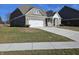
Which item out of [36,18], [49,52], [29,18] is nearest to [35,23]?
[36,18]

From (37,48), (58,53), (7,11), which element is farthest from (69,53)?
(7,11)

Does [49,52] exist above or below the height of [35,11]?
below

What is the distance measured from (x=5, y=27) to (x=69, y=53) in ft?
21.1

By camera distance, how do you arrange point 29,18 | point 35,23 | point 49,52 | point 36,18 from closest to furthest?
point 49,52
point 35,23
point 36,18
point 29,18

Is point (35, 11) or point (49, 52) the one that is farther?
point (35, 11)

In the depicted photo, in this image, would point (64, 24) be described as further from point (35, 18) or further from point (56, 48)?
point (56, 48)

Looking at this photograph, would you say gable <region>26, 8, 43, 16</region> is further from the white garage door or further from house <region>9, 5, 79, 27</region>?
the white garage door

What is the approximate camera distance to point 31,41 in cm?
1146

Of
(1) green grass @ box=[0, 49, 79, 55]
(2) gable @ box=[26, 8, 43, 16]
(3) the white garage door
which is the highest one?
(2) gable @ box=[26, 8, 43, 16]

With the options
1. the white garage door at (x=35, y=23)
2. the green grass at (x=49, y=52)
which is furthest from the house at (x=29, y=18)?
the green grass at (x=49, y=52)

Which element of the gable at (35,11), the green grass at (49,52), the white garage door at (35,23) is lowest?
the green grass at (49,52)

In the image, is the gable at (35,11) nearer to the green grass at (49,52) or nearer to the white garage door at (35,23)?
the white garage door at (35,23)

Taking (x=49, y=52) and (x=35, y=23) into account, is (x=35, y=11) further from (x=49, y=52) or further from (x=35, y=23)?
(x=49, y=52)

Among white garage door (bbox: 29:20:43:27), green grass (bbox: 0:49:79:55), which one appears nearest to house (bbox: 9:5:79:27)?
white garage door (bbox: 29:20:43:27)
